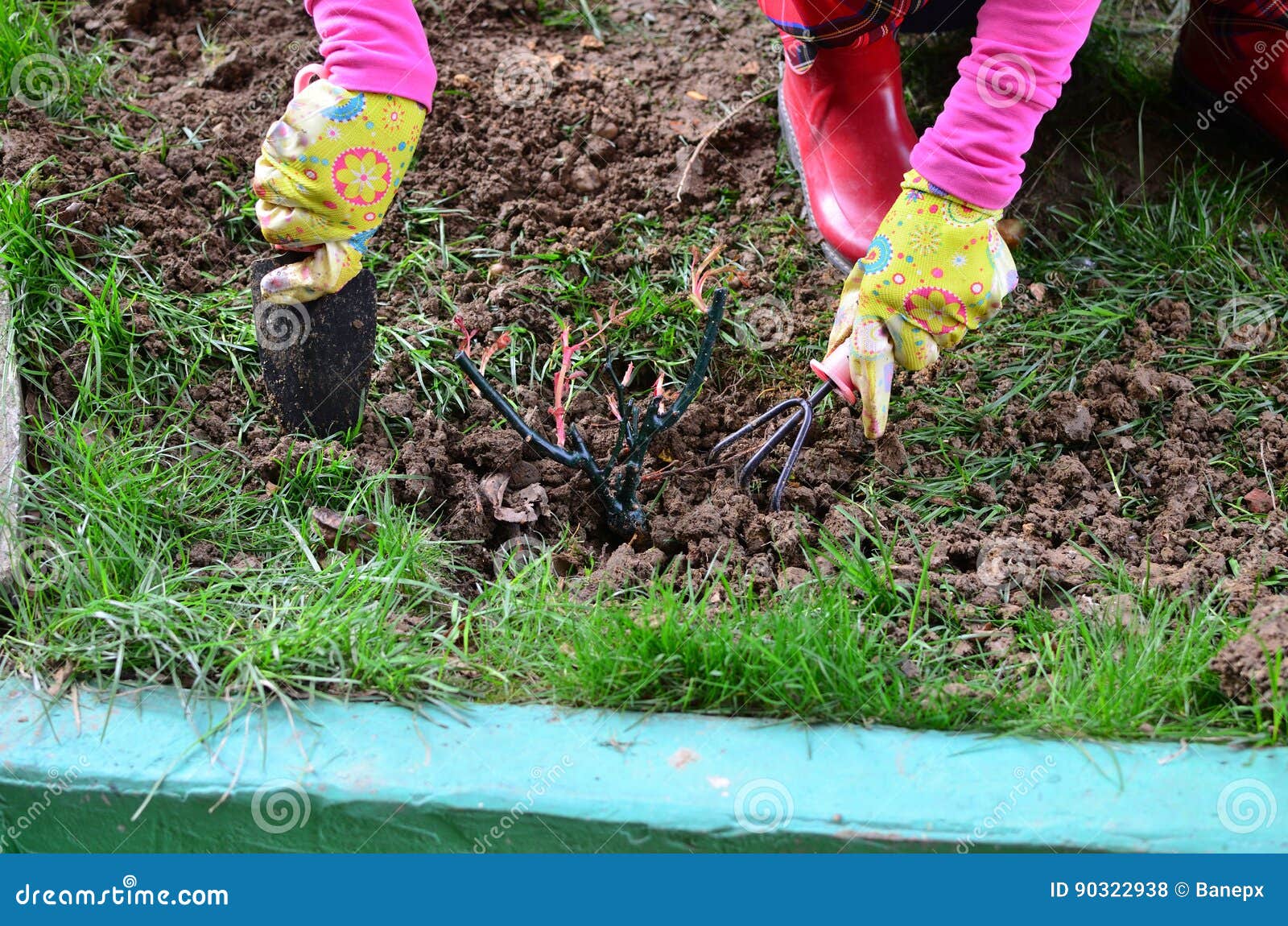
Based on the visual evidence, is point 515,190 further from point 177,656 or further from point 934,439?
point 177,656

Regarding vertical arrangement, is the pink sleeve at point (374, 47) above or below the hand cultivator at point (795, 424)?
above

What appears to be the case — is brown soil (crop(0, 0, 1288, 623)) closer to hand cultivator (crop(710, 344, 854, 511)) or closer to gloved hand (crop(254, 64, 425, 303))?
hand cultivator (crop(710, 344, 854, 511))

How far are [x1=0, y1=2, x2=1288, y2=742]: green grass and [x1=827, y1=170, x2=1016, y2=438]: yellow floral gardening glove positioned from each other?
305 mm

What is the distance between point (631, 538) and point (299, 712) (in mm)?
682

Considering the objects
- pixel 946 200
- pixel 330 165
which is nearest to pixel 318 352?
pixel 330 165

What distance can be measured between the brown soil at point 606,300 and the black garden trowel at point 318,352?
7cm

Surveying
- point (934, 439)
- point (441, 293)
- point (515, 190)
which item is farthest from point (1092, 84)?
point (441, 293)

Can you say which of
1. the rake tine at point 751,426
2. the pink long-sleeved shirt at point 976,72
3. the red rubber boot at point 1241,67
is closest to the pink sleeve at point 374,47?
the pink long-sleeved shirt at point 976,72

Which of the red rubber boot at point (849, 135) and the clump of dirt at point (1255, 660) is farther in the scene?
the red rubber boot at point (849, 135)

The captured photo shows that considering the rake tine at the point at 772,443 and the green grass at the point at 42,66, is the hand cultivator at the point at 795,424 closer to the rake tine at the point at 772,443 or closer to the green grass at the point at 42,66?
the rake tine at the point at 772,443

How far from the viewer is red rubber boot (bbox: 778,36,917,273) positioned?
255 centimetres

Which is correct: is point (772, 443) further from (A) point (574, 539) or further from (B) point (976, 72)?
(B) point (976, 72)

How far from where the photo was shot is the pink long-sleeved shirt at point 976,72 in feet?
5.82

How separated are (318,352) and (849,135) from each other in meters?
1.33
